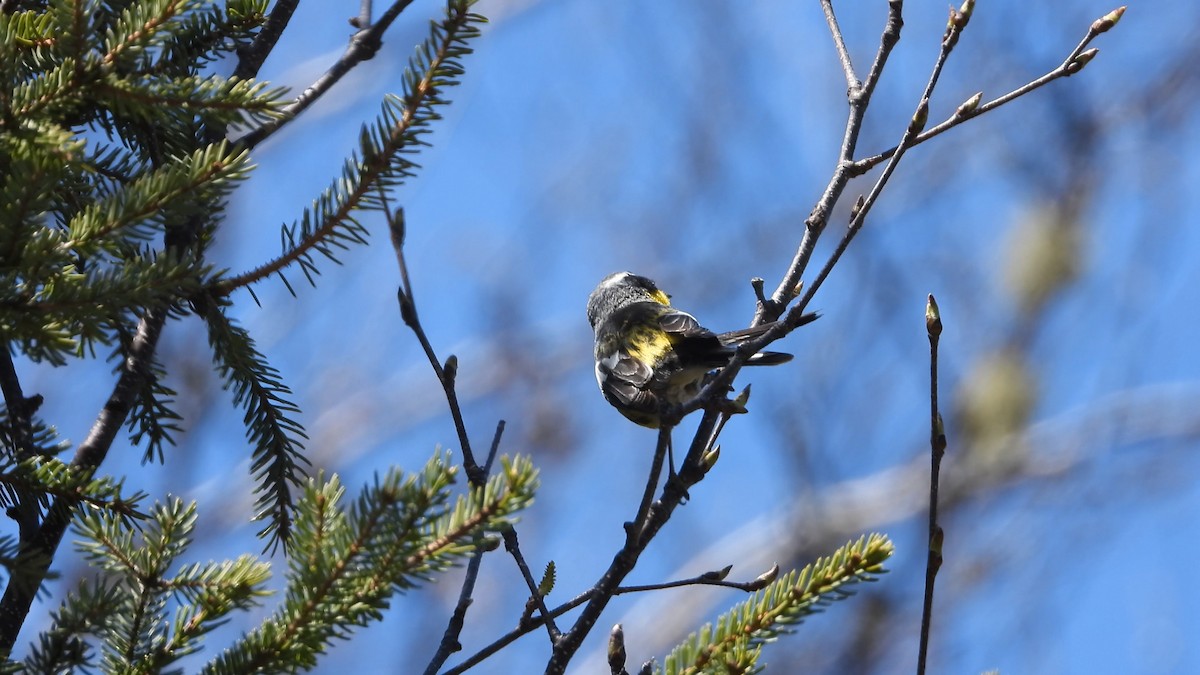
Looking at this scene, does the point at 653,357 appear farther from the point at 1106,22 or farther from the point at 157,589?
the point at 157,589

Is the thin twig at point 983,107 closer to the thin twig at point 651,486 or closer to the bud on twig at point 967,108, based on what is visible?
the bud on twig at point 967,108

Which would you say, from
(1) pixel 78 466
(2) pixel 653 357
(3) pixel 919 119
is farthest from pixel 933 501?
(2) pixel 653 357

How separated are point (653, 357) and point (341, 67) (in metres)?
2.63

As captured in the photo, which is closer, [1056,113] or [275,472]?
[275,472]

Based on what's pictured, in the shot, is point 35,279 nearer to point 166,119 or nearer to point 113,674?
point 166,119

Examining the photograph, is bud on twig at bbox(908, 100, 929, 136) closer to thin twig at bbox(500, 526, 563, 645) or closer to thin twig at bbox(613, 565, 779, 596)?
thin twig at bbox(613, 565, 779, 596)

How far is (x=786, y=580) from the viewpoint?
1648 mm

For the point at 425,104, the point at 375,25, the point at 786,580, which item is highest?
the point at 375,25

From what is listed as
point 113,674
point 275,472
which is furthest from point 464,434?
point 113,674

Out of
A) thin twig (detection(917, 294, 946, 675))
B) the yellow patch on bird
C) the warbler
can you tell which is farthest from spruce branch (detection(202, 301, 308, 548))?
the yellow patch on bird

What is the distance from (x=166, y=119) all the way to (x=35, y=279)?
34 cm

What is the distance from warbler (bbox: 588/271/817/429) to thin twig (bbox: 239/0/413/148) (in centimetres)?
174

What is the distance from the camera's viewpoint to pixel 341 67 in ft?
5.57

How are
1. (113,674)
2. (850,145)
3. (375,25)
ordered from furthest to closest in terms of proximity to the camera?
(850,145) < (375,25) < (113,674)
